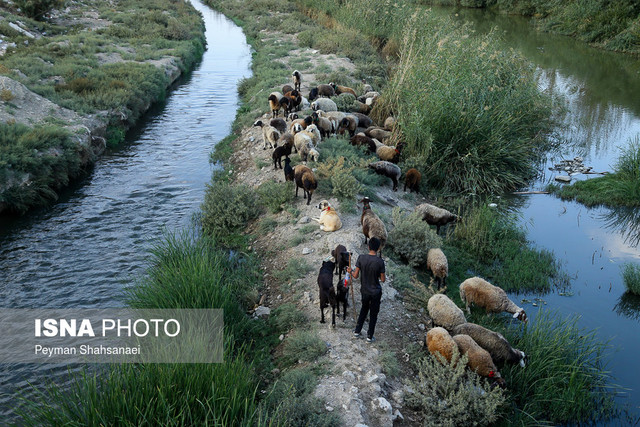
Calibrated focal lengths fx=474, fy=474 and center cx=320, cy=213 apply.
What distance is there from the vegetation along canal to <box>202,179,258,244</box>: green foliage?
243 inches

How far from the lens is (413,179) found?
40.7 ft

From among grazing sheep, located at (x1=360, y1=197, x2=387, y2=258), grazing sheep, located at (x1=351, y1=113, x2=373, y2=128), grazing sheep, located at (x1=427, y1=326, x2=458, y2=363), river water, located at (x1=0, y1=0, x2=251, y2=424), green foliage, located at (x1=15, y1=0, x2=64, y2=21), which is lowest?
river water, located at (x1=0, y1=0, x2=251, y2=424)

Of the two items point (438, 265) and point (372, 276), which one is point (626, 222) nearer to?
point (438, 265)

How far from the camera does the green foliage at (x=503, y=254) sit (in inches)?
370

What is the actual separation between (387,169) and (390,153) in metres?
0.86

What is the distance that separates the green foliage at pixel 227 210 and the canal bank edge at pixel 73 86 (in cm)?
469

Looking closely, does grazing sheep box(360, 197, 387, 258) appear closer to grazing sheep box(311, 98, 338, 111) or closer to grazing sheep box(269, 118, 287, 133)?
grazing sheep box(269, 118, 287, 133)

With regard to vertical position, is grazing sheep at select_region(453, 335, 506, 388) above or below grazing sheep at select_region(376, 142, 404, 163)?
below

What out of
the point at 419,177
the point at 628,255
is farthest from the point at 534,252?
the point at 419,177

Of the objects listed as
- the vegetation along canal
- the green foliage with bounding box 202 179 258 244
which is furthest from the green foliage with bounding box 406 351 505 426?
the green foliage with bounding box 202 179 258 244

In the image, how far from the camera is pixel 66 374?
7.10 meters

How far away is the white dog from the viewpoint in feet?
31.4

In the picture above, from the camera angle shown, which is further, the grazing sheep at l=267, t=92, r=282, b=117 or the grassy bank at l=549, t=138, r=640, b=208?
the grazing sheep at l=267, t=92, r=282, b=117

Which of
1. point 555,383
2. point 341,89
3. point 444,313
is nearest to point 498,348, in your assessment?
point 555,383
